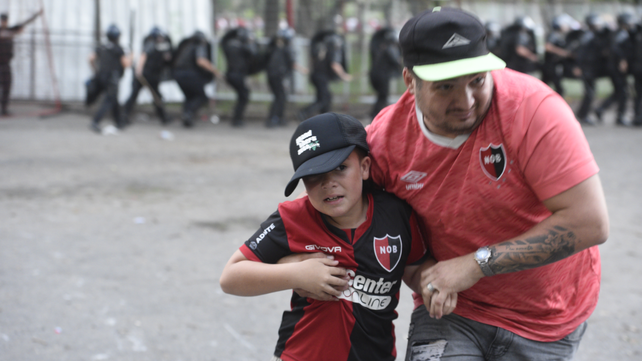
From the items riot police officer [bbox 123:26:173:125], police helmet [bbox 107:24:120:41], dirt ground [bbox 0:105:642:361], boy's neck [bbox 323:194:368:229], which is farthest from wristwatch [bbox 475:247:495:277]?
riot police officer [bbox 123:26:173:125]

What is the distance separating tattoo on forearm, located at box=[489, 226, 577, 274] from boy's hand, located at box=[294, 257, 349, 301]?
529 mm

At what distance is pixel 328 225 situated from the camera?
218 cm

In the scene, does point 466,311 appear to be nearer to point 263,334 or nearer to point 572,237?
point 572,237

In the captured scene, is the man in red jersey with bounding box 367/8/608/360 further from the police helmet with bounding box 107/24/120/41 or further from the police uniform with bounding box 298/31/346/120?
the police uniform with bounding box 298/31/346/120

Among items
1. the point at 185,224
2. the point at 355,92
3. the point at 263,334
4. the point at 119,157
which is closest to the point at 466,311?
the point at 263,334

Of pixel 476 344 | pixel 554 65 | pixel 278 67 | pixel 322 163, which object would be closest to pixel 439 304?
pixel 476 344

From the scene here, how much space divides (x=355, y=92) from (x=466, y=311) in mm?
13463

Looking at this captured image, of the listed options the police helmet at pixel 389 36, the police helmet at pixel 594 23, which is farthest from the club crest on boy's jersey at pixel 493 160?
the police helmet at pixel 594 23

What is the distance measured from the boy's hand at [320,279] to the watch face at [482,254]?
468mm

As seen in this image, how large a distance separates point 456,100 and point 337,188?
1.70ft

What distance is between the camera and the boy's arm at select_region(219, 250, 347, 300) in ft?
6.65

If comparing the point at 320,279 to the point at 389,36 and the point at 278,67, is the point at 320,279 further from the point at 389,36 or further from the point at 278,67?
the point at 389,36

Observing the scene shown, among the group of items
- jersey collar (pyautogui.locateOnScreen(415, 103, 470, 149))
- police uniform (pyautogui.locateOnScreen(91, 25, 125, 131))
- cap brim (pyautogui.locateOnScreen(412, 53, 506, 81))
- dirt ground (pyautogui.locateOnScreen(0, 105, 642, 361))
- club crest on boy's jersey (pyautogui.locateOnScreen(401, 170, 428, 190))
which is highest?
cap brim (pyautogui.locateOnScreen(412, 53, 506, 81))

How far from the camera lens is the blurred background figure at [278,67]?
12727 mm
